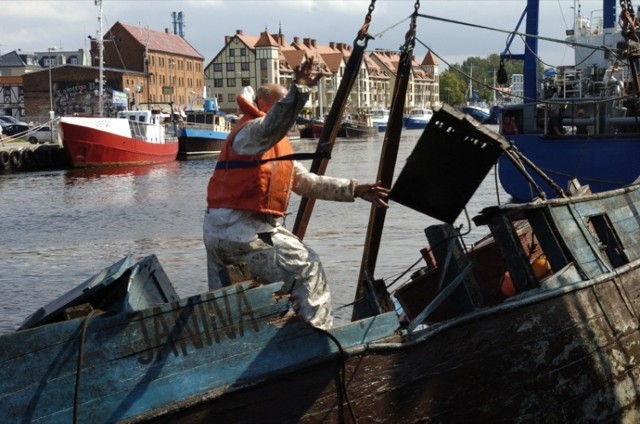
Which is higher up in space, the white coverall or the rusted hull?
the white coverall

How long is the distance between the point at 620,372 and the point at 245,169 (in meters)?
2.92

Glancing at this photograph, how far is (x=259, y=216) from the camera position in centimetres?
577

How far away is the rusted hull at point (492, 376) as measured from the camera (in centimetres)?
552

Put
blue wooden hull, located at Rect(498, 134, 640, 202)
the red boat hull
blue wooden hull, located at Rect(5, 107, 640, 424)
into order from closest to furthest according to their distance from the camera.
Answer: blue wooden hull, located at Rect(5, 107, 640, 424), blue wooden hull, located at Rect(498, 134, 640, 202), the red boat hull

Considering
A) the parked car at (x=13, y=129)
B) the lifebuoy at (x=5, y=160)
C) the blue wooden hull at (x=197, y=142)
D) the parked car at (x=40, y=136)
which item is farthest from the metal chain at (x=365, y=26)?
the parked car at (x=13, y=129)

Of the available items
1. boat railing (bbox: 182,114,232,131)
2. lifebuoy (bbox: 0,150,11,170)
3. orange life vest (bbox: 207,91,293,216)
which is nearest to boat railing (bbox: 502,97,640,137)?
orange life vest (bbox: 207,91,293,216)

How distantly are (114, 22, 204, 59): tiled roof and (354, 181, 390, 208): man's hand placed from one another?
96.2 m

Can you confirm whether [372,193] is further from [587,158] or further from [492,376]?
[587,158]

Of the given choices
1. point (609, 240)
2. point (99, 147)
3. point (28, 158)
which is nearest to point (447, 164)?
point (609, 240)

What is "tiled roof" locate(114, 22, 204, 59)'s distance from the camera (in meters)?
104

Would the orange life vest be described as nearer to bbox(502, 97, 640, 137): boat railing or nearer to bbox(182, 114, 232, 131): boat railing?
bbox(502, 97, 640, 137): boat railing

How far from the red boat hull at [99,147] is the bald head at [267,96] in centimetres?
4351

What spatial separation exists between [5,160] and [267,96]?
140 ft

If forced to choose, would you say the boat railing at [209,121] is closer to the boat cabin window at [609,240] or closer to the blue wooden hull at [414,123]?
the blue wooden hull at [414,123]
